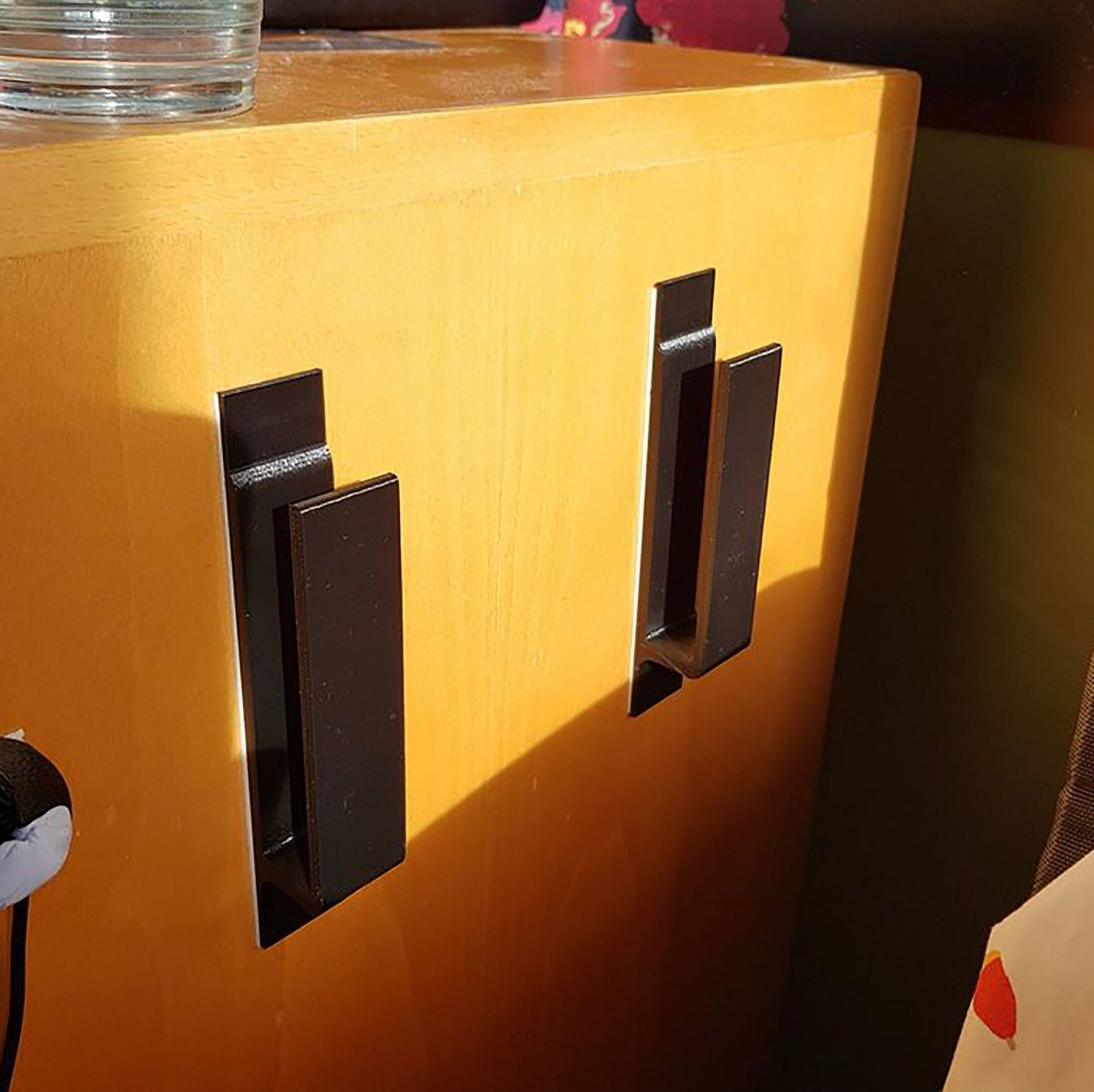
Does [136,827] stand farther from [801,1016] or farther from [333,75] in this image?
[801,1016]

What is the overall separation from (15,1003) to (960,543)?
0.76 meters

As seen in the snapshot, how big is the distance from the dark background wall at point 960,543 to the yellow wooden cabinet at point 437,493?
0.25 feet

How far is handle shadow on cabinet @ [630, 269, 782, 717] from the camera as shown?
0.72m

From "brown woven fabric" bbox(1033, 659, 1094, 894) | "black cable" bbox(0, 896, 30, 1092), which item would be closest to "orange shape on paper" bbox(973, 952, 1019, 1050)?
"brown woven fabric" bbox(1033, 659, 1094, 894)

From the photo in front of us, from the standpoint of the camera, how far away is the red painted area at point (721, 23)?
0.97 m

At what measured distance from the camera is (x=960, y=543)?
1.02 m

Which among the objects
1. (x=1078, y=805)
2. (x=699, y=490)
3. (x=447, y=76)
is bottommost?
(x=1078, y=805)

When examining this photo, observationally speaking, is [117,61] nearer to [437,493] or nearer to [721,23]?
[437,493]

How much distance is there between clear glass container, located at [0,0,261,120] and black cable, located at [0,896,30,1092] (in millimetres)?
300

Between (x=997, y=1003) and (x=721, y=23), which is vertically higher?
(x=721, y=23)

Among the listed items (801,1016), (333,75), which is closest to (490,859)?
(333,75)

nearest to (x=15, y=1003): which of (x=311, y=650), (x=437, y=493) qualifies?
(x=311, y=650)

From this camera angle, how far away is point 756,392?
0.74 meters

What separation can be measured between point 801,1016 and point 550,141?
0.97 metres
